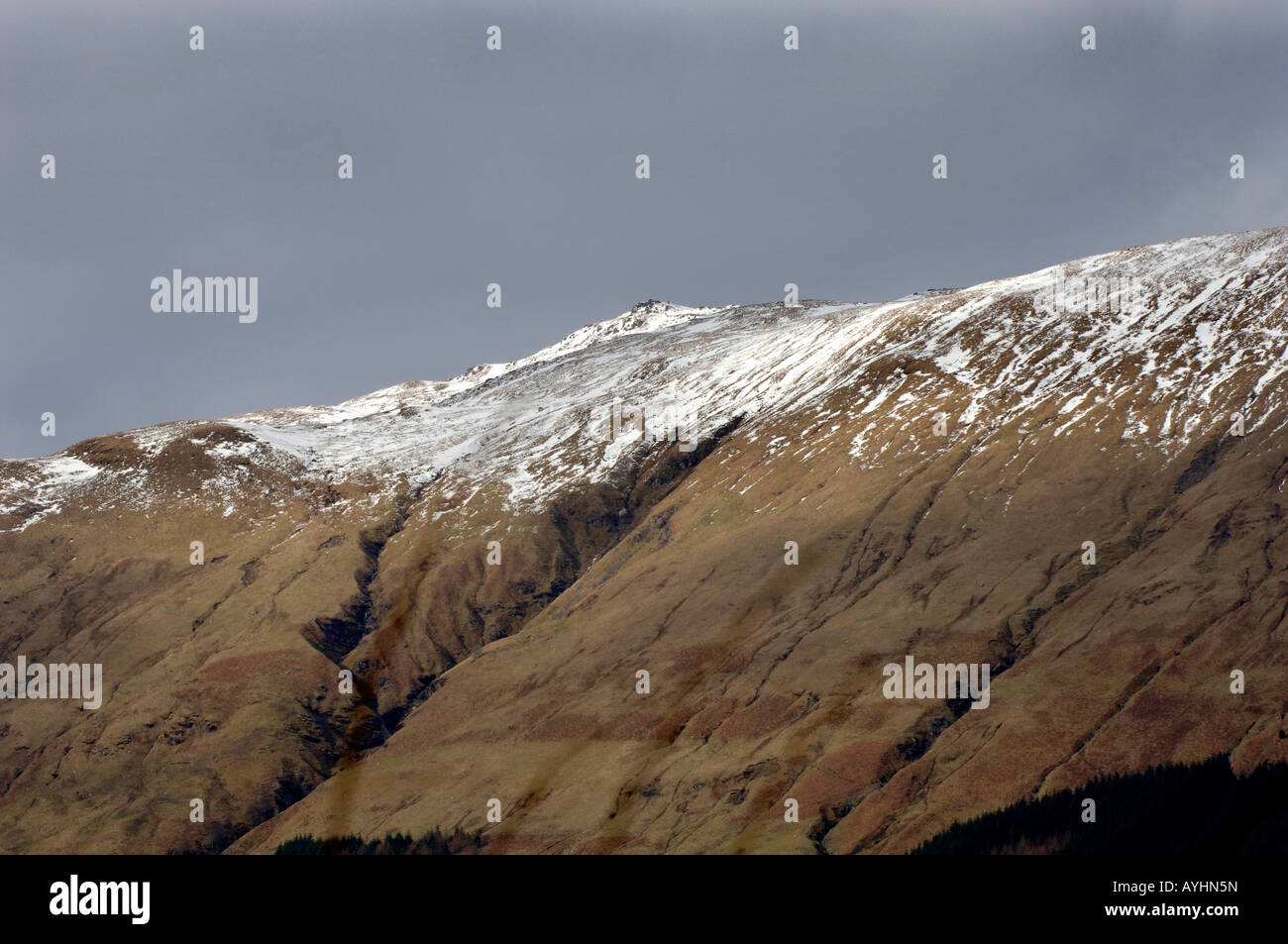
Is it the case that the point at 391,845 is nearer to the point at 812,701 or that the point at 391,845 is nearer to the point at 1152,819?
the point at 812,701

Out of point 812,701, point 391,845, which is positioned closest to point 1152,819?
point 812,701

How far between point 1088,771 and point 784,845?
109 ft

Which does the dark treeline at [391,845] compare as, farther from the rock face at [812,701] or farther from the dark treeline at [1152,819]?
the dark treeline at [1152,819]

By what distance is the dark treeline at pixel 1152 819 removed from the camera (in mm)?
114875

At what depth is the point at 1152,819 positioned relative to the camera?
119 meters

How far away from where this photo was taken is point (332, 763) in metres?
181

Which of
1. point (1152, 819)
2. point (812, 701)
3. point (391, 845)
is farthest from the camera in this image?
point (812, 701)

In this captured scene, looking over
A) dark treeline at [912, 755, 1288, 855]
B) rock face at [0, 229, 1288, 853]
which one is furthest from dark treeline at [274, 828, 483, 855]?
dark treeline at [912, 755, 1288, 855]

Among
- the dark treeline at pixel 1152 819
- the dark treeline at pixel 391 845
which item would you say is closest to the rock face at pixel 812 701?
the dark treeline at pixel 391 845

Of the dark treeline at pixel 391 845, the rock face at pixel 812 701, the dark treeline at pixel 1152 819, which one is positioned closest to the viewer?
the dark treeline at pixel 1152 819

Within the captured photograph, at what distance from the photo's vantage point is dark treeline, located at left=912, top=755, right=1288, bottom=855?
11488 centimetres

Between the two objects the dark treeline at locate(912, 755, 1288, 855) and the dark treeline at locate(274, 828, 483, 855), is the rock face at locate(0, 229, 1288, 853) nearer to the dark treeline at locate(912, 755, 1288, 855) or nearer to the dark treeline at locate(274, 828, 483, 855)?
the dark treeline at locate(274, 828, 483, 855)

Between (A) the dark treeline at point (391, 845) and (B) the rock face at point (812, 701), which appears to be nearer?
(B) the rock face at point (812, 701)

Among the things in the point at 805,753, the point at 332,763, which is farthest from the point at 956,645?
the point at 332,763
